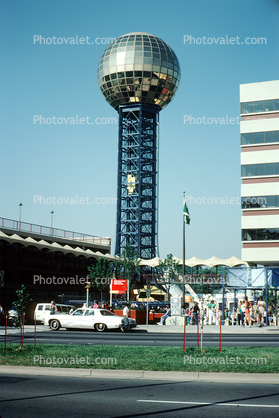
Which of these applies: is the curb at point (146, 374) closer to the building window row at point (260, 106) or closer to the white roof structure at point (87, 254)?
the white roof structure at point (87, 254)

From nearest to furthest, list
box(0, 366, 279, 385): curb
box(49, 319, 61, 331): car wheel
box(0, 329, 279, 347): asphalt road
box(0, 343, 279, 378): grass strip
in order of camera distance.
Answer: box(0, 366, 279, 385): curb → box(0, 343, 279, 378): grass strip → box(0, 329, 279, 347): asphalt road → box(49, 319, 61, 331): car wheel

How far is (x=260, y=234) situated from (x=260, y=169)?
6857mm

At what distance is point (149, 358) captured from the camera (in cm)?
1316

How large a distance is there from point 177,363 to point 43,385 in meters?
3.57

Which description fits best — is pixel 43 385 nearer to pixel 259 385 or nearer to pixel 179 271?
pixel 259 385

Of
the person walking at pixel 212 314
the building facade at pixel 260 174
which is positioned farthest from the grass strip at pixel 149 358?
the building facade at pixel 260 174

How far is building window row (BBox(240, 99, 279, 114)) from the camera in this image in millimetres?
52469

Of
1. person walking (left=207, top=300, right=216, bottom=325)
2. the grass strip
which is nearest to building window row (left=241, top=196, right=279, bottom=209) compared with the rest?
person walking (left=207, top=300, right=216, bottom=325)

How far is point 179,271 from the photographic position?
208 ft

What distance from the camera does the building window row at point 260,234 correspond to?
51781 millimetres

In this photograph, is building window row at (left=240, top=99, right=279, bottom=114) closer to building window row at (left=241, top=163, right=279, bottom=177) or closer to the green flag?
building window row at (left=241, top=163, right=279, bottom=177)

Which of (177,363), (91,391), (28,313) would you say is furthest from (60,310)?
(91,391)

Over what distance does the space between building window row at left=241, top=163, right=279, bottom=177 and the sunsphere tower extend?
32.6 m

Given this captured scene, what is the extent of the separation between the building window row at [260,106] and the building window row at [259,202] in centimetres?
932
